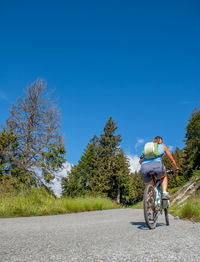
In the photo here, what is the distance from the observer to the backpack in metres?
4.39

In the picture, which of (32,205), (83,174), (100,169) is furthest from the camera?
(83,174)

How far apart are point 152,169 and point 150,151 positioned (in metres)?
0.35

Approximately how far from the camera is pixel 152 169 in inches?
171

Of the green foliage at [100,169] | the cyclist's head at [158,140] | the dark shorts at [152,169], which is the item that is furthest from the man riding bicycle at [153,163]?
the green foliage at [100,169]

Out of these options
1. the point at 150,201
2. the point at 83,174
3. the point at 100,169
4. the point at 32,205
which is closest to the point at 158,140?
the point at 150,201

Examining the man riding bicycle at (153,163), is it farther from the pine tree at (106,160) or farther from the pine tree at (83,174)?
the pine tree at (83,174)

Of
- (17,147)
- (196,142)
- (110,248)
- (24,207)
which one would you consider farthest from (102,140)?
(110,248)

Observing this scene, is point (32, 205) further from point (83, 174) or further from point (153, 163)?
point (83, 174)

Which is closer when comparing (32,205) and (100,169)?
(32,205)

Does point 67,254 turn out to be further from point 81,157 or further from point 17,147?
point 81,157

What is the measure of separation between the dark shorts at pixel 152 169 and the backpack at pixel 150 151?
15 cm

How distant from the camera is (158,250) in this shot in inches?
80.6

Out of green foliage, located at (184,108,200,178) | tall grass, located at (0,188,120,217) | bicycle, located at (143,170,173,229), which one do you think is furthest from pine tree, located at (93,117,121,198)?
bicycle, located at (143,170,173,229)

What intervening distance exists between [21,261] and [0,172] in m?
13.6
